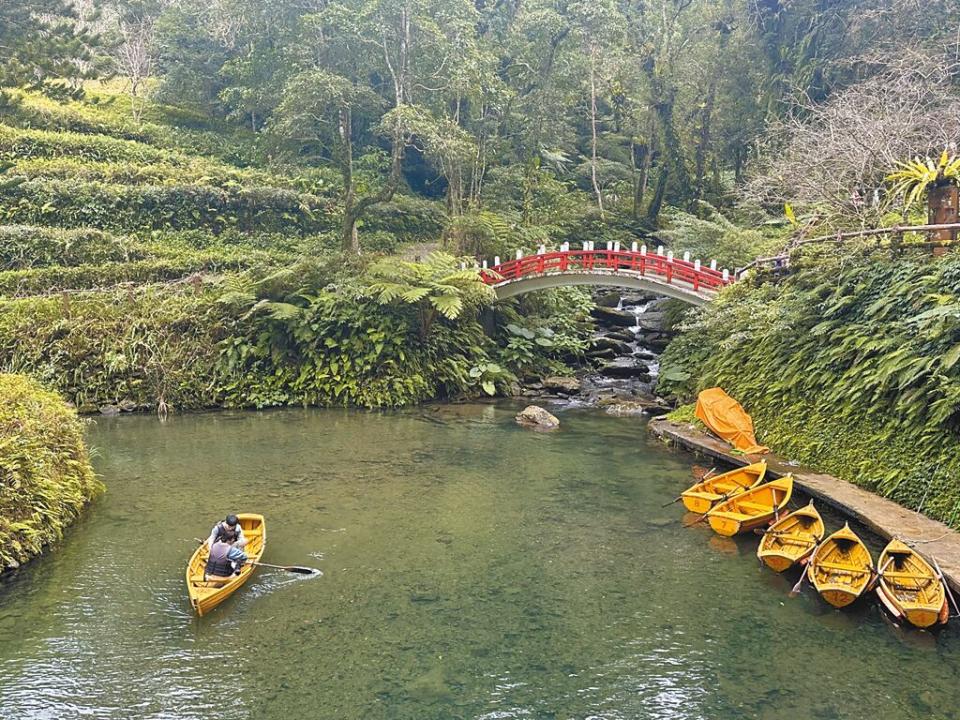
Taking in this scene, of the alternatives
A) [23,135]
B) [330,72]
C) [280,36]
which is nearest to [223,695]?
[330,72]

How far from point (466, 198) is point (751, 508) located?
24.2 m

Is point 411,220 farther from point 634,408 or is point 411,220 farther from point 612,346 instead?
point 634,408

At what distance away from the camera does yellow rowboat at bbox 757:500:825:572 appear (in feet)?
32.1

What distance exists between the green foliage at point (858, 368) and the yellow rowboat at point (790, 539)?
6.41 feet

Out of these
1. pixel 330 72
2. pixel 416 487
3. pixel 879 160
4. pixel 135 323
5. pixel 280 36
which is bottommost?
pixel 416 487

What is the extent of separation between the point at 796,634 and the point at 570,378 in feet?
53.5

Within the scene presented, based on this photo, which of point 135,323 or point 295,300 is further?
point 295,300

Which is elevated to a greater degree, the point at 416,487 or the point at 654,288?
the point at 654,288

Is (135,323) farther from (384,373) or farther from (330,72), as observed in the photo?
(330,72)

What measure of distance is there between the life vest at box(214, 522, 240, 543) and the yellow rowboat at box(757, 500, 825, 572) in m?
7.35

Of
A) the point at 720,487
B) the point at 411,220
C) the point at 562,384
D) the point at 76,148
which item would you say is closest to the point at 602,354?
the point at 562,384

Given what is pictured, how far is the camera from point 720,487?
12.7 meters

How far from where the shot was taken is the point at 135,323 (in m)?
21.6

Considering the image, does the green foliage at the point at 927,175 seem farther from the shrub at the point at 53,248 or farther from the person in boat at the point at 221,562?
the shrub at the point at 53,248
